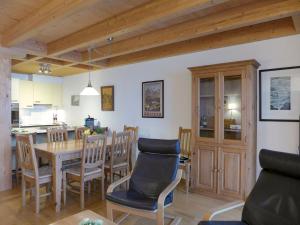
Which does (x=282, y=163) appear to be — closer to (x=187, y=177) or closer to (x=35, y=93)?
(x=187, y=177)

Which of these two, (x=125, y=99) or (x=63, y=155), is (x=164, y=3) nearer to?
(x=63, y=155)

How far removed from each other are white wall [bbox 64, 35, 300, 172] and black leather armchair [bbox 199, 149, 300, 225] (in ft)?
4.79

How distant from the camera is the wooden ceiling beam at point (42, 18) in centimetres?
234

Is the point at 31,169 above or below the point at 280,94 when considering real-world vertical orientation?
below

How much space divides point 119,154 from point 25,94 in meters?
3.83

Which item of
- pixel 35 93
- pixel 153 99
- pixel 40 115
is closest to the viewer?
pixel 153 99

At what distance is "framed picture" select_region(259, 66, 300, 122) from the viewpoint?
125 inches

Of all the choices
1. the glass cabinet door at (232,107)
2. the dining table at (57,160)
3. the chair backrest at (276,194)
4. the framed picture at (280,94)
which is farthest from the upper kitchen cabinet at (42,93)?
the chair backrest at (276,194)

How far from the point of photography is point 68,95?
22.8 feet

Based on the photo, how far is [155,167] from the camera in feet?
9.46

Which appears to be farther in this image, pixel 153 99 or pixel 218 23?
pixel 153 99

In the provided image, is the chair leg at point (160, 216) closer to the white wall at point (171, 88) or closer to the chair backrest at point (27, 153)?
the chair backrest at point (27, 153)

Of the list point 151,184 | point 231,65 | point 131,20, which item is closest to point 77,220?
point 151,184

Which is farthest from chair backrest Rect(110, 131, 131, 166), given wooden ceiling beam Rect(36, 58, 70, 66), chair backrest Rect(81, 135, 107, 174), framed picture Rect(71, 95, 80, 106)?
framed picture Rect(71, 95, 80, 106)
